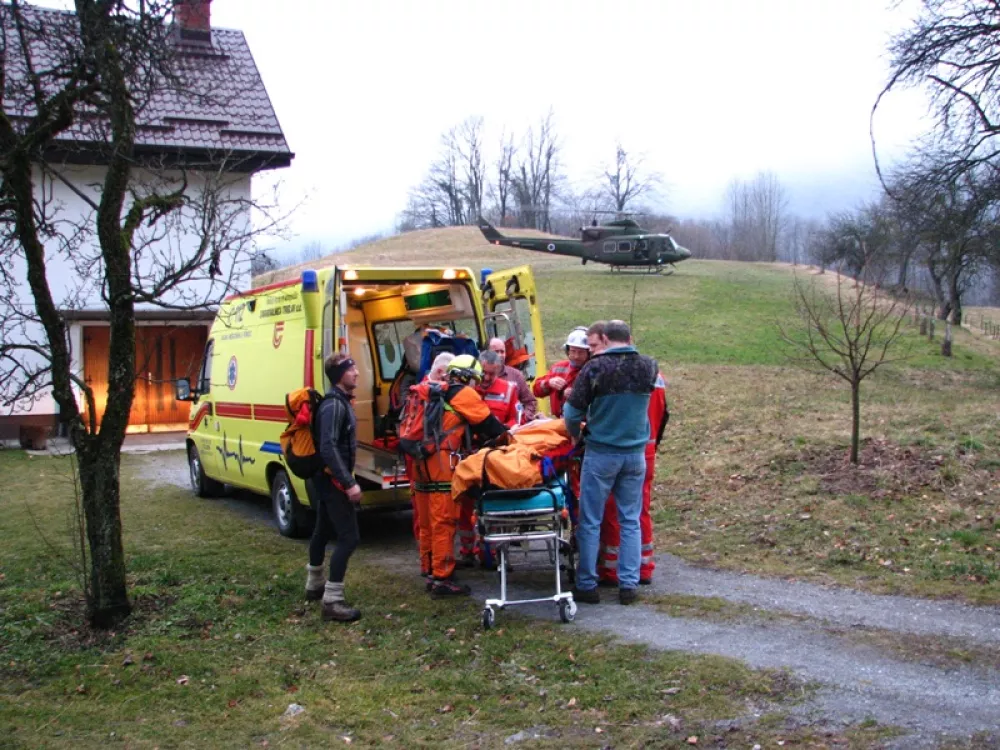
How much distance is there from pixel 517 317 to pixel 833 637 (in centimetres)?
469

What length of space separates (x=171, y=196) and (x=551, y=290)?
3040cm

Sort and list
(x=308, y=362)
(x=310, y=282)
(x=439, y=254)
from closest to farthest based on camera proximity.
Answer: (x=310, y=282) → (x=308, y=362) → (x=439, y=254)

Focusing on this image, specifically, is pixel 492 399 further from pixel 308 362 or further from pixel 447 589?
pixel 308 362

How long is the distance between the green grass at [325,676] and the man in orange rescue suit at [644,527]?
1.02 m

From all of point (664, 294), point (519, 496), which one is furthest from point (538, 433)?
point (664, 294)

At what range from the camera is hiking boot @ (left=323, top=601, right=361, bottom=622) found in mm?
5965

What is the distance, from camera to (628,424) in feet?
20.1

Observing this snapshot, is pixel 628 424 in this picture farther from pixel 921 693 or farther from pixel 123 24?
pixel 123 24

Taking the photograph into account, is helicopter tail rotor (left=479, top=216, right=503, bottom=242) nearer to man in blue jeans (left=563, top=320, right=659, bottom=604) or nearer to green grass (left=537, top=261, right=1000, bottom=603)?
green grass (left=537, top=261, right=1000, bottom=603)

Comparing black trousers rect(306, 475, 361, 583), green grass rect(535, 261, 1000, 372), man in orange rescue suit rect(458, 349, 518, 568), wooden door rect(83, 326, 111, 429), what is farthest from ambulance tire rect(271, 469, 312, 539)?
wooden door rect(83, 326, 111, 429)

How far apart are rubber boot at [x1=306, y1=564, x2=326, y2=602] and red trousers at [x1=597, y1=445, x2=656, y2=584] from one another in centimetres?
206

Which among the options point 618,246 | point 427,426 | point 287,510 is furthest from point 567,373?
point 618,246

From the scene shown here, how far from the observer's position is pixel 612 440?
241 inches

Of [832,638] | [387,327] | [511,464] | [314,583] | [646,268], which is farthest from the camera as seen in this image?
[646,268]
